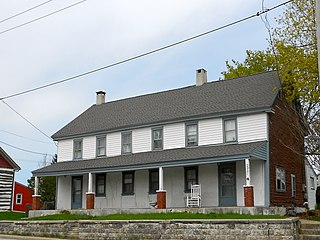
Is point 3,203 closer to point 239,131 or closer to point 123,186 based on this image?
point 123,186

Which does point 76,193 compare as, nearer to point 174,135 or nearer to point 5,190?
point 174,135

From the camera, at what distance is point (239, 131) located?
2484cm

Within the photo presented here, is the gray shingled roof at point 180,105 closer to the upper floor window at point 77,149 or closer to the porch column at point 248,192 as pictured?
the upper floor window at point 77,149

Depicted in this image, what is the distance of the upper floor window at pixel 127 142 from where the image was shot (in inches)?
1158

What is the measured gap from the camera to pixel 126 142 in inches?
1167

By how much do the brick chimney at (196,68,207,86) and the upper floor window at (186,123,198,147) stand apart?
5037 mm

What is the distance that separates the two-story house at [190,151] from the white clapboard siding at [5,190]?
328 inches

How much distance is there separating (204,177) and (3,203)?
789 inches

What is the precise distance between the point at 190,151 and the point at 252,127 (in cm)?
359

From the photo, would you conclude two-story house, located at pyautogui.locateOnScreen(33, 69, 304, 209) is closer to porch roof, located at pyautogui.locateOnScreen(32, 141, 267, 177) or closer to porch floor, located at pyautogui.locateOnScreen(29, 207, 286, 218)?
porch roof, located at pyautogui.locateOnScreen(32, 141, 267, 177)

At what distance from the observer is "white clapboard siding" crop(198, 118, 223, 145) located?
2556 cm

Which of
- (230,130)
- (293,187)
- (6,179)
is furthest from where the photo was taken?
(6,179)

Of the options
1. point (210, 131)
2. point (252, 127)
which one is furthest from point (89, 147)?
point (252, 127)

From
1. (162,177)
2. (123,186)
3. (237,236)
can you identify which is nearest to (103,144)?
(123,186)
